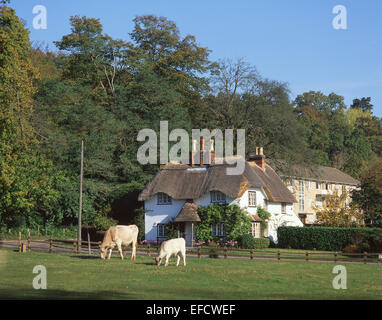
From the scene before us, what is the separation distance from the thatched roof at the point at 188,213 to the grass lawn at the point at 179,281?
20721mm

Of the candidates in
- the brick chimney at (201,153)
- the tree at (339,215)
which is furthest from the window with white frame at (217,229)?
the tree at (339,215)

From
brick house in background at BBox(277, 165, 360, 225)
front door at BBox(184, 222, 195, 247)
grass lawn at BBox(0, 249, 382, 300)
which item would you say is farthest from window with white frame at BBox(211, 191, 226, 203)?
Answer: brick house in background at BBox(277, 165, 360, 225)

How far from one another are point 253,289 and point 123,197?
38480mm

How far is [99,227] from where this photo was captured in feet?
178

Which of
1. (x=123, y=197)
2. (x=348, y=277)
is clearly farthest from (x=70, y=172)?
(x=348, y=277)

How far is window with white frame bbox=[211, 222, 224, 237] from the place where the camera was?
5109cm

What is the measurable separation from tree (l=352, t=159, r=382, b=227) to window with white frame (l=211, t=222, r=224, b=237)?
44.6 feet

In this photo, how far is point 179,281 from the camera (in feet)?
72.5

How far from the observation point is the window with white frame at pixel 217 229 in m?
51.1

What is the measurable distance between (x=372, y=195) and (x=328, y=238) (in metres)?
6.42

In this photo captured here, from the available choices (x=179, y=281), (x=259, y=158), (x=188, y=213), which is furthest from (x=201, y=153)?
(x=179, y=281)

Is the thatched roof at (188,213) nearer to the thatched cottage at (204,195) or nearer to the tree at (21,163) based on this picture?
the thatched cottage at (204,195)

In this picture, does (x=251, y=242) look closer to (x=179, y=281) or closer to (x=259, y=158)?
(x=259, y=158)

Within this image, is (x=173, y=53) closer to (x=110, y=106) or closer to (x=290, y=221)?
(x=110, y=106)
